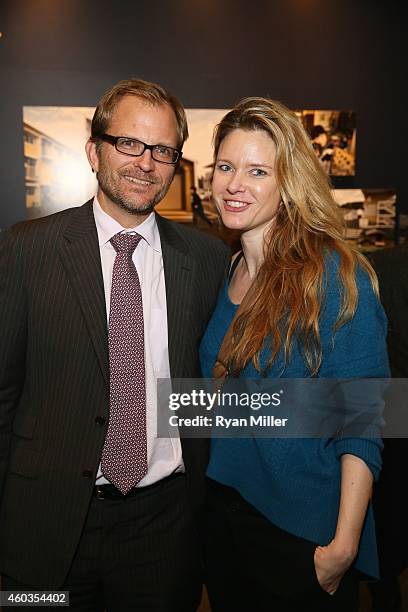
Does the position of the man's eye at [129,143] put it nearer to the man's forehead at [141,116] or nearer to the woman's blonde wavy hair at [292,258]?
the man's forehead at [141,116]

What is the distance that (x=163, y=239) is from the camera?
2025 millimetres

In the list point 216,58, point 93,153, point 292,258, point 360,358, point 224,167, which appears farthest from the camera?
point 216,58

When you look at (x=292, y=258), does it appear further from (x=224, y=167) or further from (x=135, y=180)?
(x=135, y=180)

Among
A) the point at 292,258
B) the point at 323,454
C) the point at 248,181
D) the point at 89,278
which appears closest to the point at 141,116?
the point at 248,181

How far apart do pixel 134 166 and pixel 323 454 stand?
1044 mm

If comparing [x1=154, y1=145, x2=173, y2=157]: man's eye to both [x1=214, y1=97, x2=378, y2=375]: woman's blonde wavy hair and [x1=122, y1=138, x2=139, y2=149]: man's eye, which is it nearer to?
[x1=122, y1=138, x2=139, y2=149]: man's eye

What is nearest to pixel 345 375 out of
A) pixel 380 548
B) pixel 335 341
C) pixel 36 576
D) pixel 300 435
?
pixel 335 341

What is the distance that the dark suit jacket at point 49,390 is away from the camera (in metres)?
1.78

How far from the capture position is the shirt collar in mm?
1913

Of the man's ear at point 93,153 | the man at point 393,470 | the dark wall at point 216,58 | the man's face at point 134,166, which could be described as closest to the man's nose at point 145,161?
the man's face at point 134,166

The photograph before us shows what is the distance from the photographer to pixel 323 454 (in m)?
1.69

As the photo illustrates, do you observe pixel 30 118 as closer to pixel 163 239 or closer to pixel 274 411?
pixel 163 239

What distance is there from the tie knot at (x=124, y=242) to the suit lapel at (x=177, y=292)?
12cm

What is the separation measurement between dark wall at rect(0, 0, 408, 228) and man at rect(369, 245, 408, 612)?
1701 mm
